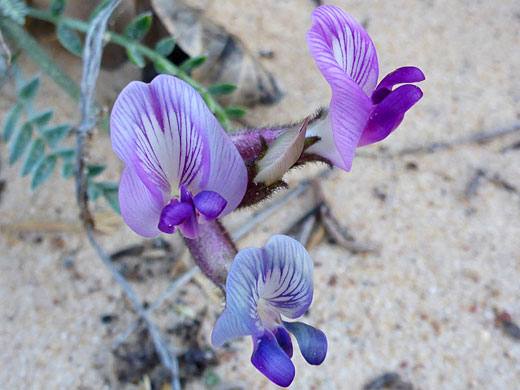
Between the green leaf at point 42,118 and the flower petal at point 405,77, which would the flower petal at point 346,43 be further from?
the green leaf at point 42,118

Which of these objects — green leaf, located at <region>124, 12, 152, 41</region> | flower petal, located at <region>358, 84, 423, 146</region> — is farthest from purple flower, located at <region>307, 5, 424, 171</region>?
green leaf, located at <region>124, 12, 152, 41</region>

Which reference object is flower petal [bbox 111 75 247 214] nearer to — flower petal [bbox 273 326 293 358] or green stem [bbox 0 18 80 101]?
flower petal [bbox 273 326 293 358]

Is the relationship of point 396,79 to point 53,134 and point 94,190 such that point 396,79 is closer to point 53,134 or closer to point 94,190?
point 94,190

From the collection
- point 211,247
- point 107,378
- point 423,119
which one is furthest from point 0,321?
point 423,119

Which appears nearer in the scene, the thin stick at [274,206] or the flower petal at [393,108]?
the flower petal at [393,108]

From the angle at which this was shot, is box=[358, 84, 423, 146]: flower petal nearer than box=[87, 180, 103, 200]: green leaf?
Yes

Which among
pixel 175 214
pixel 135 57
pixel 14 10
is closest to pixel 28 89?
pixel 14 10

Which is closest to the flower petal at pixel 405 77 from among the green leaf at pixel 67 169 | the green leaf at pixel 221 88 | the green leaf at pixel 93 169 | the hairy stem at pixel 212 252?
the hairy stem at pixel 212 252
